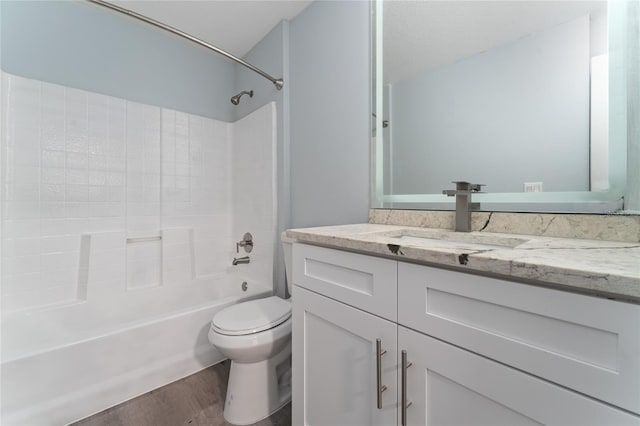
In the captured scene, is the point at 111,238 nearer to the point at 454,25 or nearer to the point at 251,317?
the point at 251,317

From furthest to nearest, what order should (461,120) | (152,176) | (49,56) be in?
(152,176) → (49,56) → (461,120)

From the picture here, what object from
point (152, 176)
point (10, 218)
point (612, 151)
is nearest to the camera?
point (612, 151)

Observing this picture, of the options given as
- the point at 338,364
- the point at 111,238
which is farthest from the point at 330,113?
the point at 111,238

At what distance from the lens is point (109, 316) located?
68.4 inches

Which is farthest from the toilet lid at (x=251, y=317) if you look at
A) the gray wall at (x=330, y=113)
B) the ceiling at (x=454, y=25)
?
the ceiling at (x=454, y=25)

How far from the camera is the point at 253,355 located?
1229 millimetres

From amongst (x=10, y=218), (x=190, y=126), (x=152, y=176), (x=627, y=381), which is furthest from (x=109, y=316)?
(x=627, y=381)

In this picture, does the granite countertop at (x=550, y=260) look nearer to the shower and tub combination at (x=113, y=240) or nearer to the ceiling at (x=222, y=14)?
the shower and tub combination at (x=113, y=240)

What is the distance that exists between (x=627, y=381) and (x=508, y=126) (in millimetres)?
838

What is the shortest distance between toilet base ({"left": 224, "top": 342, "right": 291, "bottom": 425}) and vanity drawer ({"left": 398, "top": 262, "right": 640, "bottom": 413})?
0.98 metres

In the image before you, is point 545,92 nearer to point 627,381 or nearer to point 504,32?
point 504,32

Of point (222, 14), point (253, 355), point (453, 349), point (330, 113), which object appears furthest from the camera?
point (222, 14)

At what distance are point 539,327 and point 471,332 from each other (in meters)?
0.12

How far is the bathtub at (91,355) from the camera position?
3.76 ft
